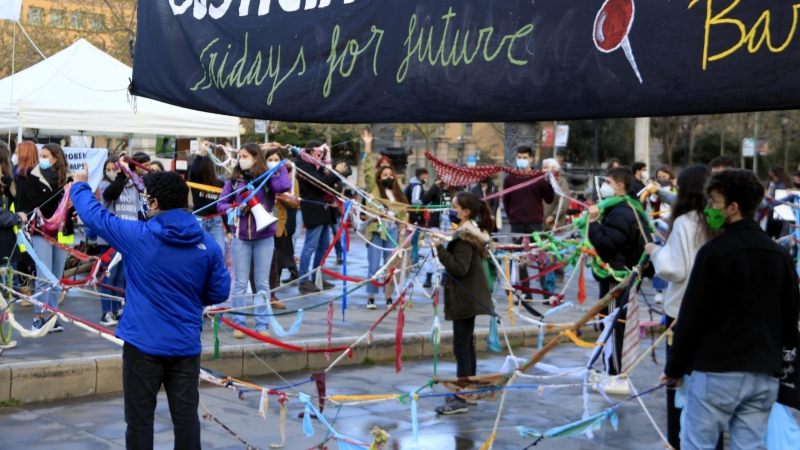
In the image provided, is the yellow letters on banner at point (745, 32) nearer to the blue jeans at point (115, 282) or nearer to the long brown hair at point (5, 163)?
the long brown hair at point (5, 163)

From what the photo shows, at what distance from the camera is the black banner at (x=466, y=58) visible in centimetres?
263

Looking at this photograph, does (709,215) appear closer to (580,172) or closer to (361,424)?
(361,424)

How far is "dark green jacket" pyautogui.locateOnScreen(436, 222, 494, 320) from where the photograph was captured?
22.6 feet

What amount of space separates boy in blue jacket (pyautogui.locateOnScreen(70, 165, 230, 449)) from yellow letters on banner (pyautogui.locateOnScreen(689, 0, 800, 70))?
109 inches

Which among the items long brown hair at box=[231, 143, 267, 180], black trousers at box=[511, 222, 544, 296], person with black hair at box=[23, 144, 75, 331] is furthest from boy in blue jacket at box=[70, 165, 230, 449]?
black trousers at box=[511, 222, 544, 296]

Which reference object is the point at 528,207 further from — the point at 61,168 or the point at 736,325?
the point at 736,325

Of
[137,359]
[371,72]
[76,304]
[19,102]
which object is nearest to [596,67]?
[371,72]

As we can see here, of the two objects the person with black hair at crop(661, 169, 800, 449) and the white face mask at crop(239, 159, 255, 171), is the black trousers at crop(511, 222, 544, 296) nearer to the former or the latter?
the white face mask at crop(239, 159, 255, 171)

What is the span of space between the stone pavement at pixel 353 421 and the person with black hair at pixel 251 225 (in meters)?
1.23

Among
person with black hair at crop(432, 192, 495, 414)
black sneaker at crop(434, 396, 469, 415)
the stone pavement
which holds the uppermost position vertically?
person with black hair at crop(432, 192, 495, 414)

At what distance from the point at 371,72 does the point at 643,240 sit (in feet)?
15.8

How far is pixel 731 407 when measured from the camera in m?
3.90

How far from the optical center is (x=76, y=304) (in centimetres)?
1089

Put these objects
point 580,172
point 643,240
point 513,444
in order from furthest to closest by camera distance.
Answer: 1. point 580,172
2. point 643,240
3. point 513,444
